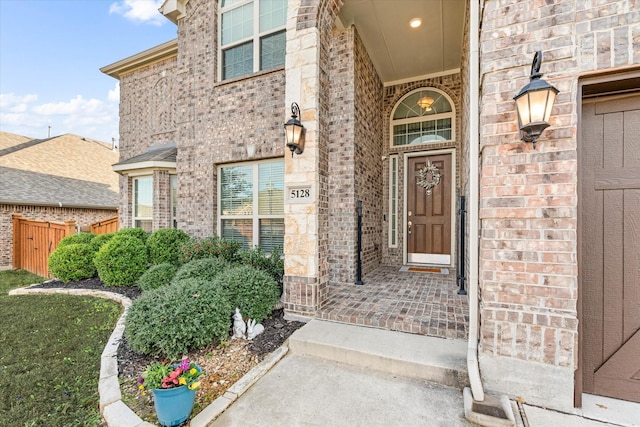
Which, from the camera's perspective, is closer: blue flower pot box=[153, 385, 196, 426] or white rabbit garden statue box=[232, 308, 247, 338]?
blue flower pot box=[153, 385, 196, 426]

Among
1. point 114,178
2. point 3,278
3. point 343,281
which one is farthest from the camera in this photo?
point 114,178

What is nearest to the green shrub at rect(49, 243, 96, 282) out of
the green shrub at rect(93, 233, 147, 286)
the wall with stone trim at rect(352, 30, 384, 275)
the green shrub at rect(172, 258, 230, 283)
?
the green shrub at rect(93, 233, 147, 286)

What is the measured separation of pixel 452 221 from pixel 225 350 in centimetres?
471

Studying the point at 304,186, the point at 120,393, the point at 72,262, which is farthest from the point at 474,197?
the point at 72,262

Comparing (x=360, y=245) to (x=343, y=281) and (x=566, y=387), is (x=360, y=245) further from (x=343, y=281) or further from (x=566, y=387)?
(x=566, y=387)

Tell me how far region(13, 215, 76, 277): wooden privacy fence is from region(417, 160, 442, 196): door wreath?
27.5 ft

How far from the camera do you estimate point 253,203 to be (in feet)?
16.8

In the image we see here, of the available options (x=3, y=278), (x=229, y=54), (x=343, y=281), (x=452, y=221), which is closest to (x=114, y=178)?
(x=3, y=278)

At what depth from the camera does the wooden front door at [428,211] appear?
18.2ft

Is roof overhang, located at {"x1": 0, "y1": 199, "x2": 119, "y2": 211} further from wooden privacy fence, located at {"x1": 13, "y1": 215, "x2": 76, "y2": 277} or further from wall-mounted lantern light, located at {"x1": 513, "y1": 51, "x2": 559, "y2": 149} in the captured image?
wall-mounted lantern light, located at {"x1": 513, "y1": 51, "x2": 559, "y2": 149}

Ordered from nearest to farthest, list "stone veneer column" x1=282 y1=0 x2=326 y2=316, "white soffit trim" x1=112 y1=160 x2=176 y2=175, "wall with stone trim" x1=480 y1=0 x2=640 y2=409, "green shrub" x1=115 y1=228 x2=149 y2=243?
"wall with stone trim" x1=480 y1=0 x2=640 y2=409 < "stone veneer column" x1=282 y1=0 x2=326 y2=316 < "green shrub" x1=115 y1=228 x2=149 y2=243 < "white soffit trim" x1=112 y1=160 x2=176 y2=175

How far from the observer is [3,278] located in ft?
22.6

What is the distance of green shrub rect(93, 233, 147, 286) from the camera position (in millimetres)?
4945

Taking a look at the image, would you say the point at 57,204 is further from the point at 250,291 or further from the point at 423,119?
the point at 423,119
